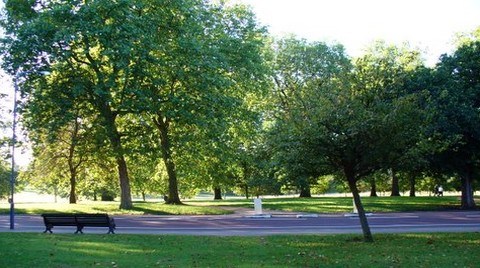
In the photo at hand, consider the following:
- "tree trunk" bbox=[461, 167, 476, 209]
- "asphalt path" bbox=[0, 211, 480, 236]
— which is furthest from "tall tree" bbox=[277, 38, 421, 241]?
"tree trunk" bbox=[461, 167, 476, 209]

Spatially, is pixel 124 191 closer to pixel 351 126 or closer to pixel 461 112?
pixel 351 126

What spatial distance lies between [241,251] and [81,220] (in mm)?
8312

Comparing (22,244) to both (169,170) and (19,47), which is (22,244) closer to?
(19,47)

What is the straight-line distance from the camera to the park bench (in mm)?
18109

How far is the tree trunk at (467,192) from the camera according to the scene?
30641 mm

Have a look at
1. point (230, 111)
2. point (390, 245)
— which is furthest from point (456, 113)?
point (390, 245)

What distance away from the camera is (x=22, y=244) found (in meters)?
13.9

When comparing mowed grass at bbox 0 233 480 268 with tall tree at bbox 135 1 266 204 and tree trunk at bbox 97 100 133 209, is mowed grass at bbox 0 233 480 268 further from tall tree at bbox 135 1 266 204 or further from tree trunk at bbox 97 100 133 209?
tall tree at bbox 135 1 266 204

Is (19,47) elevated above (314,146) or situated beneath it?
elevated above

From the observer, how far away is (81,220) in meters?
18.4

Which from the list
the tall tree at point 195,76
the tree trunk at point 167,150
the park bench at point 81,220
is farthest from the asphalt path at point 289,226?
the tree trunk at point 167,150

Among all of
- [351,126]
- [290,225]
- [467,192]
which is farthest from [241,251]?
[467,192]

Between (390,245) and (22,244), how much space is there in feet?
34.8

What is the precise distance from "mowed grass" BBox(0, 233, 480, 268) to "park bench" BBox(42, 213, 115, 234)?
5.01 feet
